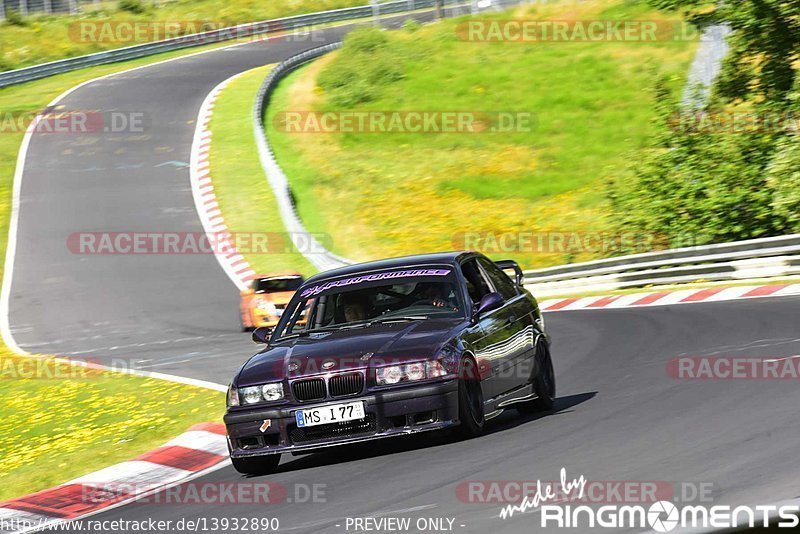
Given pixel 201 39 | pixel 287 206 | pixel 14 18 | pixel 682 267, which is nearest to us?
pixel 682 267

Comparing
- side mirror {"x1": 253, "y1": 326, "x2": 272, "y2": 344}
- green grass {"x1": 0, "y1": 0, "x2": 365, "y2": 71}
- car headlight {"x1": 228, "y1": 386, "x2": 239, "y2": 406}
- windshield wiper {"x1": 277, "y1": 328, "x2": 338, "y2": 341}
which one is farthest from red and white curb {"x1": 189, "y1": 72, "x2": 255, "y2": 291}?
car headlight {"x1": 228, "y1": 386, "x2": 239, "y2": 406}

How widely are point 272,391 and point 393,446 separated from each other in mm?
1097

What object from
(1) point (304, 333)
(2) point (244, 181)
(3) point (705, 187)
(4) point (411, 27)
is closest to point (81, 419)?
(1) point (304, 333)

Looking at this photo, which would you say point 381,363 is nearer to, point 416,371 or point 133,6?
point 416,371

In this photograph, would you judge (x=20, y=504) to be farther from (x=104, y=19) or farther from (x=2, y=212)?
(x=104, y=19)

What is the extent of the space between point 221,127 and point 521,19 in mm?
14788

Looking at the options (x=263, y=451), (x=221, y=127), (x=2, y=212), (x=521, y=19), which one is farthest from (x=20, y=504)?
(x=521, y=19)

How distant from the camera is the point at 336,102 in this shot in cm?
4378

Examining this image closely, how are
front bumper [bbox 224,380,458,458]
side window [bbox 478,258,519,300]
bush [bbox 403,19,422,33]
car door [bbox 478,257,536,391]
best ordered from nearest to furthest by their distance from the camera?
front bumper [bbox 224,380,458,458], car door [bbox 478,257,536,391], side window [bbox 478,258,519,300], bush [bbox 403,19,422,33]

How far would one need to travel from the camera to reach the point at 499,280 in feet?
34.6

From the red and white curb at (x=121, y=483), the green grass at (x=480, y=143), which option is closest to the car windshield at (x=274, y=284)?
the green grass at (x=480, y=143)

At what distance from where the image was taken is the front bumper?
27.5ft

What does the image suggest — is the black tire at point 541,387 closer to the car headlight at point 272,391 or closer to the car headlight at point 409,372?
the car headlight at point 409,372

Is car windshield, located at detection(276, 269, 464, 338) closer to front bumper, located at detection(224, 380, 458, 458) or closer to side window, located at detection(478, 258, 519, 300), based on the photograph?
side window, located at detection(478, 258, 519, 300)
